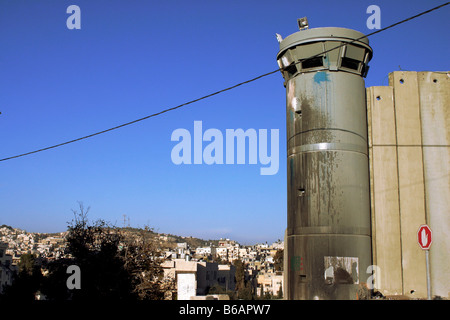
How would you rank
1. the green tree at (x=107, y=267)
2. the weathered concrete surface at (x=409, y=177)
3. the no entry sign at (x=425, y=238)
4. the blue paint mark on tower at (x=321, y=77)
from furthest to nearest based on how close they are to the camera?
the green tree at (x=107, y=267)
the blue paint mark on tower at (x=321, y=77)
the weathered concrete surface at (x=409, y=177)
the no entry sign at (x=425, y=238)

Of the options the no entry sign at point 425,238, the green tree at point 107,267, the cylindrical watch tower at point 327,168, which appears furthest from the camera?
the green tree at point 107,267

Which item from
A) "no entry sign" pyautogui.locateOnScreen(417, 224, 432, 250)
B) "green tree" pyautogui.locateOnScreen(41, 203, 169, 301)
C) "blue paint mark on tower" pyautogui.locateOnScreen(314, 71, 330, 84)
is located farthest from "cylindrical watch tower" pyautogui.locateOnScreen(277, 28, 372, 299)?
"green tree" pyautogui.locateOnScreen(41, 203, 169, 301)

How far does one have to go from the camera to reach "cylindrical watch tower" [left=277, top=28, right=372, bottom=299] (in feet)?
57.9

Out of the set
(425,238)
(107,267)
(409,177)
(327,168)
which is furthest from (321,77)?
(107,267)

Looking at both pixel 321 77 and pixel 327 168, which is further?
pixel 321 77

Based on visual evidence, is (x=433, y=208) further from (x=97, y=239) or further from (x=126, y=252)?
(x=97, y=239)

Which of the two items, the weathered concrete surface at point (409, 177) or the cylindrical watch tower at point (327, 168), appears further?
the weathered concrete surface at point (409, 177)

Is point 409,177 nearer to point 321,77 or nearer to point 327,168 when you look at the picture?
point 327,168

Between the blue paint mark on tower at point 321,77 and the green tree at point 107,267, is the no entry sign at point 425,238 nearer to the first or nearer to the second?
the blue paint mark on tower at point 321,77

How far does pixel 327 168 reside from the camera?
1822 centimetres

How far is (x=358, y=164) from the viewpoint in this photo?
18516 mm

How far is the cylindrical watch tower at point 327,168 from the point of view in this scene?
1764 centimetres

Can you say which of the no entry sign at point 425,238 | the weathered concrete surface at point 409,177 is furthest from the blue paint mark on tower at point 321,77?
the no entry sign at point 425,238
